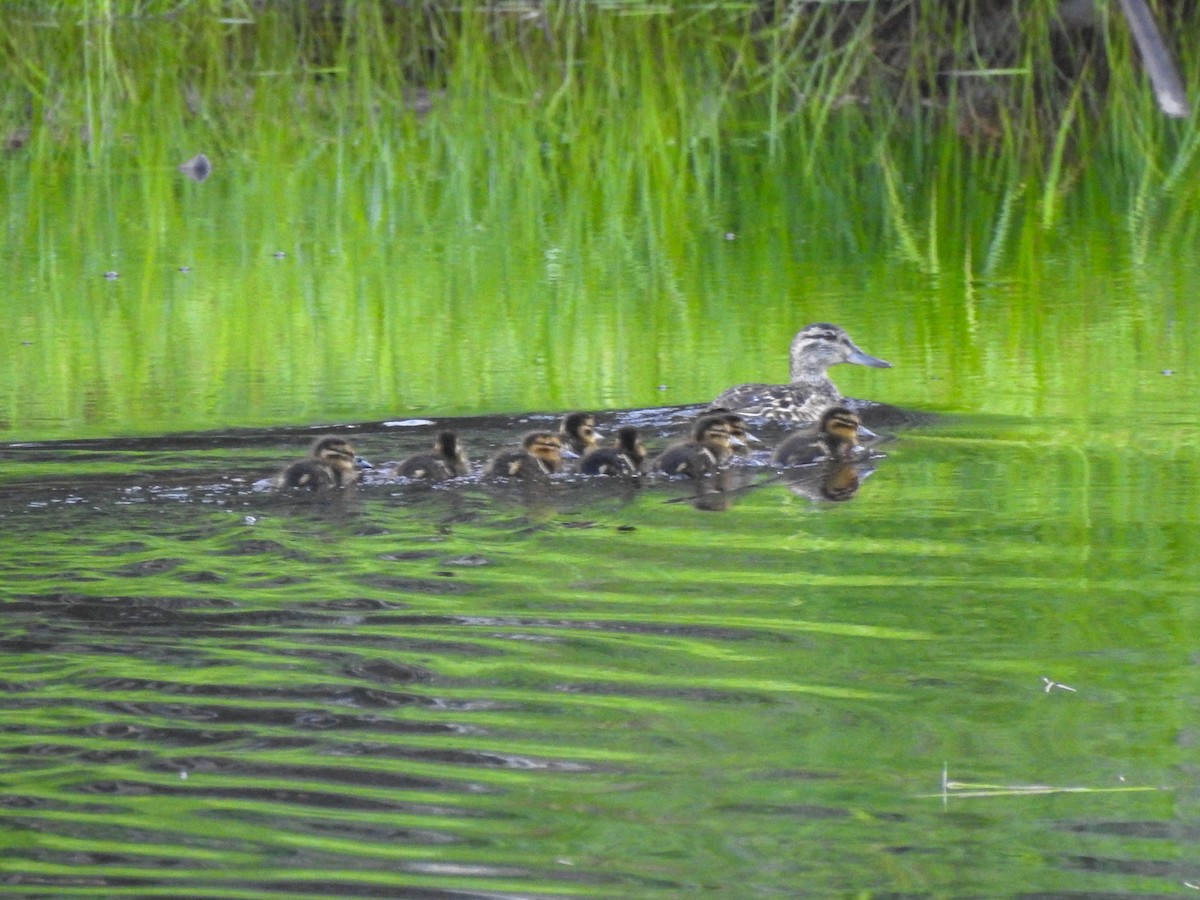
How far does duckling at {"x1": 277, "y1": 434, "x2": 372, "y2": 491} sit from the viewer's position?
5.20m

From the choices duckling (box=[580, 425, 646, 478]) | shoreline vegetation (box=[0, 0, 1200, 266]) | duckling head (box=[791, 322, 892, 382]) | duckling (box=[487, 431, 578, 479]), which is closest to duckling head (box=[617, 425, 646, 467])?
duckling (box=[580, 425, 646, 478])

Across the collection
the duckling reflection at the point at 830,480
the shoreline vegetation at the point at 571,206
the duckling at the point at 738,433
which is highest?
the shoreline vegetation at the point at 571,206

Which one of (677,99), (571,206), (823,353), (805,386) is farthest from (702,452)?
(677,99)

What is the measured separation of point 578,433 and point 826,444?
2.12ft

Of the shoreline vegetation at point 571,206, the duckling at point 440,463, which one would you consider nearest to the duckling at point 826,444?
the shoreline vegetation at point 571,206

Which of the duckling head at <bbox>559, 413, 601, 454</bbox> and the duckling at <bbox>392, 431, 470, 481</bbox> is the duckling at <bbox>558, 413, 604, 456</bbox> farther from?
the duckling at <bbox>392, 431, 470, 481</bbox>

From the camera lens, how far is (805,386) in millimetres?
6531

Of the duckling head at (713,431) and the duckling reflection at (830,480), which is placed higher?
the duckling head at (713,431)

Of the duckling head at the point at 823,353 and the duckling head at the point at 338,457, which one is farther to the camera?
the duckling head at the point at 823,353

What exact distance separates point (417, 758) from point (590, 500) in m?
1.91

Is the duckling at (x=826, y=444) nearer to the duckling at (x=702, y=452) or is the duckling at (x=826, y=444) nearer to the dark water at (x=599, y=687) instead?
the duckling at (x=702, y=452)

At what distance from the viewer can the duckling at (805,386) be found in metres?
6.27

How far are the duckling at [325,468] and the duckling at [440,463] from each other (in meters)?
0.12

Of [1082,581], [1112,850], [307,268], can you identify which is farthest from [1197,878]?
[307,268]
